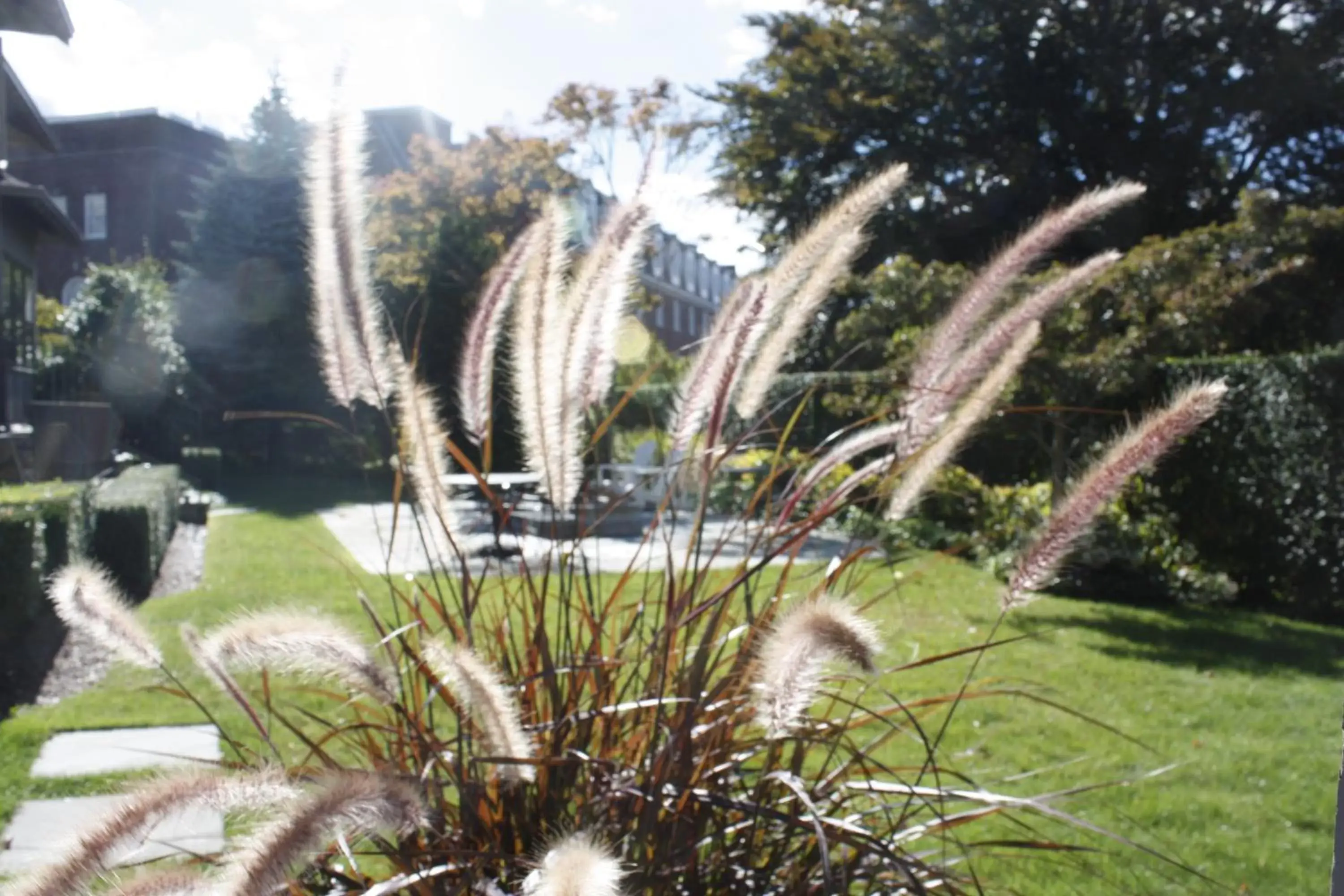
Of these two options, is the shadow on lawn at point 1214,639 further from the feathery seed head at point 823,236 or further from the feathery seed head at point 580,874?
the feathery seed head at point 580,874

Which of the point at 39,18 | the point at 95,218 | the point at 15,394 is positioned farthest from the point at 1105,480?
the point at 15,394

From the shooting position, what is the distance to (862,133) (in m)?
18.2

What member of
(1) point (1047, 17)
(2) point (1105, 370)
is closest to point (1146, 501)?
(2) point (1105, 370)

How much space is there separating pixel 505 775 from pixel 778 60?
17489mm

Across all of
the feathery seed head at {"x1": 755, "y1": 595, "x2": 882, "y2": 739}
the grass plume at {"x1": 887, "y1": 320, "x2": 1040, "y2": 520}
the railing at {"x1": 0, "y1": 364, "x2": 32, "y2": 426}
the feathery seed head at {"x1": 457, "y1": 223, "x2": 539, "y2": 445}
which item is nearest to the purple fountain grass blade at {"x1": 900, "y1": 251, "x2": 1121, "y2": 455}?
the grass plume at {"x1": 887, "y1": 320, "x2": 1040, "y2": 520}

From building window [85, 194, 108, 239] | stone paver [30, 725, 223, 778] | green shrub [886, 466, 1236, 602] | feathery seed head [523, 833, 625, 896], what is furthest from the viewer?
green shrub [886, 466, 1236, 602]

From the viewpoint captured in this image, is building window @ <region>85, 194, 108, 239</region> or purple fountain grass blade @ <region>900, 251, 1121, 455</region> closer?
purple fountain grass blade @ <region>900, 251, 1121, 455</region>

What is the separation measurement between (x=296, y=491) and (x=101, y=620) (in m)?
14.4

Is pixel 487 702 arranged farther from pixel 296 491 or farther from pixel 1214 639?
pixel 296 491

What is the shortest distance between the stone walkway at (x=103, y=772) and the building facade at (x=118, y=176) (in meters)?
1.38

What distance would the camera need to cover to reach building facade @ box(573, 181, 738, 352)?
2562 millimetres

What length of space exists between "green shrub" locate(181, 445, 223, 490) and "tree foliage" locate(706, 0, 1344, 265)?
26.7 ft

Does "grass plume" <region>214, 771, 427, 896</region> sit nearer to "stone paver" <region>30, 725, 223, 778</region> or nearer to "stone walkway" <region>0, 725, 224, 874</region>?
"stone walkway" <region>0, 725, 224, 874</region>

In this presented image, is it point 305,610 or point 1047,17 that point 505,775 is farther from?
point 1047,17
